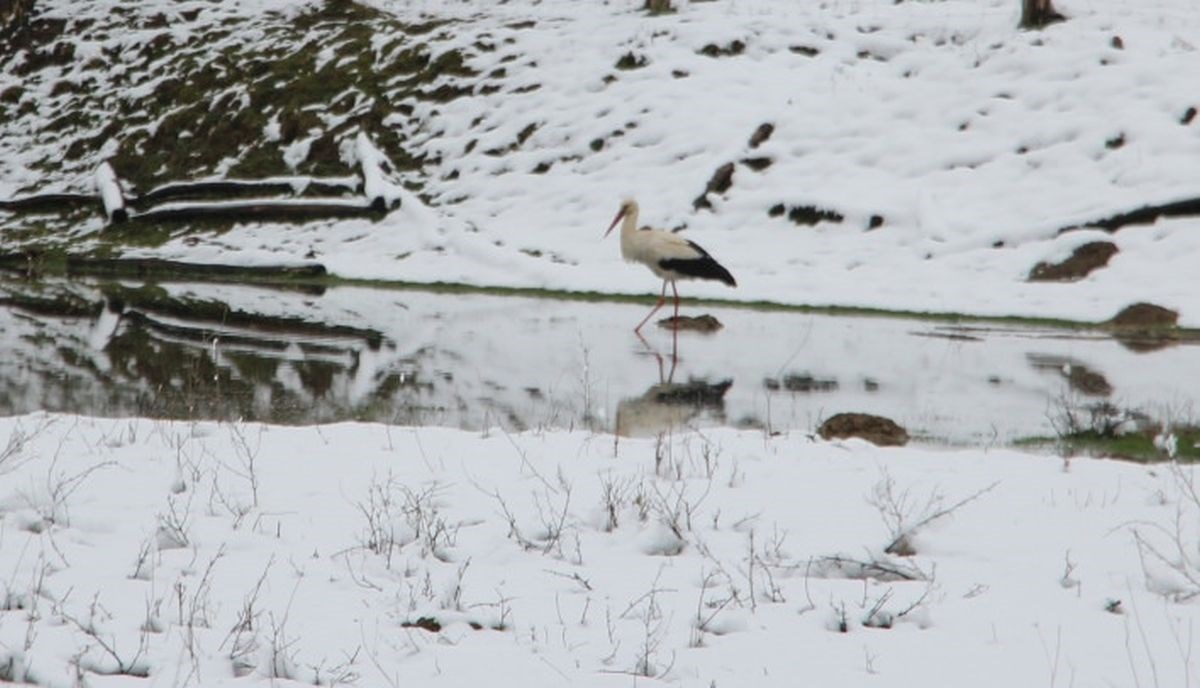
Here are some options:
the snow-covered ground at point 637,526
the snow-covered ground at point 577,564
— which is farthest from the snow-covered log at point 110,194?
the snow-covered ground at point 577,564

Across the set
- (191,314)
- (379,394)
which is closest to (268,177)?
(191,314)

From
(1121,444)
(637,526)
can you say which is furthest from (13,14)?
(637,526)

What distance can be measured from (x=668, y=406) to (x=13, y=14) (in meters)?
36.8

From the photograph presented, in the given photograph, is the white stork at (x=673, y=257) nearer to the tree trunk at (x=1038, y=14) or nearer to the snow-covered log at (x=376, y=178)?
the snow-covered log at (x=376, y=178)

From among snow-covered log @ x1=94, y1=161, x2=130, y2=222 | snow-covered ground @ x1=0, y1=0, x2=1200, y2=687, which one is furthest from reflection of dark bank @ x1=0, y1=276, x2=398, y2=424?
snow-covered log @ x1=94, y1=161, x2=130, y2=222

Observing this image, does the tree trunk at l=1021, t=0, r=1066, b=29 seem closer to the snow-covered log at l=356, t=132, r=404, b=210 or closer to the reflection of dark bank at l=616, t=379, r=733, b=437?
the snow-covered log at l=356, t=132, r=404, b=210

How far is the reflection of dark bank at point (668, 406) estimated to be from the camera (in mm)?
9578

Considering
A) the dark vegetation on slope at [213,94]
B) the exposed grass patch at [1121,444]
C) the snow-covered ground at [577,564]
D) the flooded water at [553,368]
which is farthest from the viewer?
the dark vegetation on slope at [213,94]

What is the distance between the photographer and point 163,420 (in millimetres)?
8484

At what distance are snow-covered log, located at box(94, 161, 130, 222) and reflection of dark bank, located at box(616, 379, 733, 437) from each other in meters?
20.5

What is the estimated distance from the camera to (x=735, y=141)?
25.2m

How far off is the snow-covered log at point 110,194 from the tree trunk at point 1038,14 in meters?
21.3

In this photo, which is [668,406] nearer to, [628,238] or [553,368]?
[553,368]

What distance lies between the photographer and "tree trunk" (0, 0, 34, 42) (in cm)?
3894
